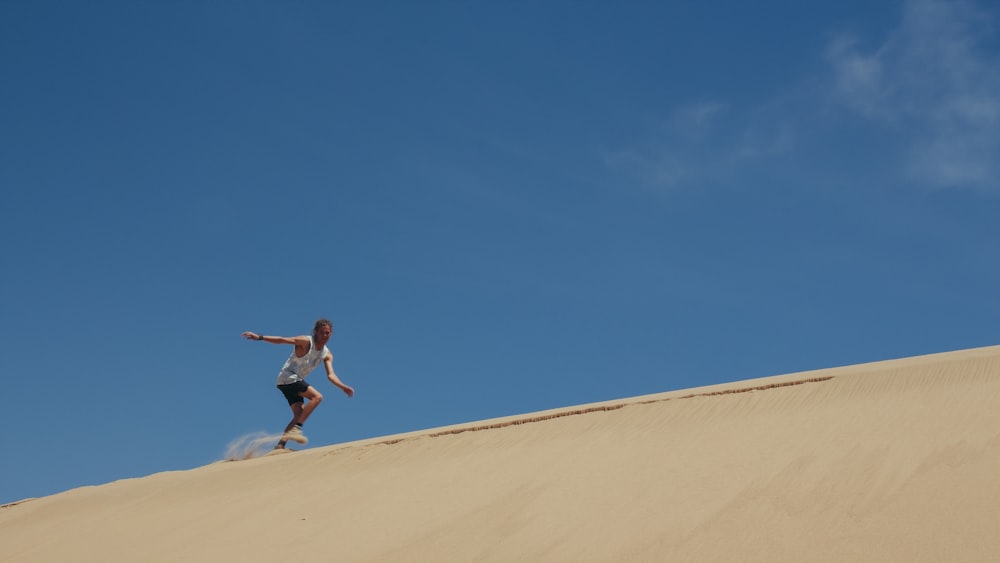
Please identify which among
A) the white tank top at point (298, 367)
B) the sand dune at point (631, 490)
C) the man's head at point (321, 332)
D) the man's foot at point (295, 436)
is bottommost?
the sand dune at point (631, 490)

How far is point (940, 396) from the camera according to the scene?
5.70 metres

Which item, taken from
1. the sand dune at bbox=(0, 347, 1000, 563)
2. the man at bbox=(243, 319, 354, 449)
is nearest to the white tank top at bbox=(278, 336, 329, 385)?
the man at bbox=(243, 319, 354, 449)

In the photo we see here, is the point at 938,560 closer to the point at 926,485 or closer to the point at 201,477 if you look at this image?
the point at 926,485

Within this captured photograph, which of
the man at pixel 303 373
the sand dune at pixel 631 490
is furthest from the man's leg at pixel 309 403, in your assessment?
the sand dune at pixel 631 490

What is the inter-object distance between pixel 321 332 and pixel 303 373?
16.9 inches

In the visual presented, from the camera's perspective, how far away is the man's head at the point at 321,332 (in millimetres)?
9094

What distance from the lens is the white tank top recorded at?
29.5ft

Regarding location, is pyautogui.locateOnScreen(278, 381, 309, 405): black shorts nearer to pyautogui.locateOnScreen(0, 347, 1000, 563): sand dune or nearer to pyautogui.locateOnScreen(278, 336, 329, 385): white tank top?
pyautogui.locateOnScreen(278, 336, 329, 385): white tank top

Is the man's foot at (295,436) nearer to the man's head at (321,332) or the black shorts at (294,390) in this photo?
the black shorts at (294,390)

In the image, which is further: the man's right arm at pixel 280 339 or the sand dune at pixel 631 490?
the man's right arm at pixel 280 339

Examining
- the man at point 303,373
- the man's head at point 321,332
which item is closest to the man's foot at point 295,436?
the man at point 303,373

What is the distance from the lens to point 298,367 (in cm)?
902

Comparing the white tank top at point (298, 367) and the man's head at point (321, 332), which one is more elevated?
the man's head at point (321, 332)

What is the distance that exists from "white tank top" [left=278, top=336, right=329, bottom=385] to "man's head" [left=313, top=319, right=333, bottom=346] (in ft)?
0.23
